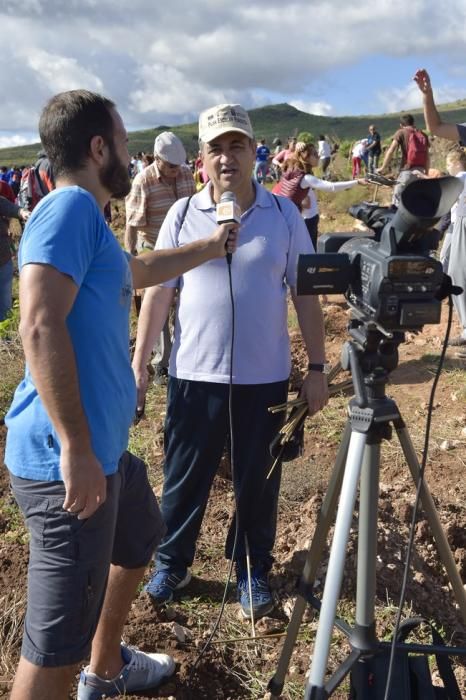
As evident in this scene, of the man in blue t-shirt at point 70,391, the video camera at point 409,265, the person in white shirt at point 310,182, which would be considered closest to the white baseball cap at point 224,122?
the man in blue t-shirt at point 70,391

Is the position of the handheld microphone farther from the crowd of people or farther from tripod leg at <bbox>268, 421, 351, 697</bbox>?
tripod leg at <bbox>268, 421, 351, 697</bbox>

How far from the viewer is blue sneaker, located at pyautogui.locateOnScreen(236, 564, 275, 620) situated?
296 centimetres

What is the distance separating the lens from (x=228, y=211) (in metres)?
2.52

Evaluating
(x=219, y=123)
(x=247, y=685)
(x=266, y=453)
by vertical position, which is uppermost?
(x=219, y=123)

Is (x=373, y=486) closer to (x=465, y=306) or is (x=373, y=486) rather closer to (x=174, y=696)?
(x=174, y=696)

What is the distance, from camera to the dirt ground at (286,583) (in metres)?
2.67

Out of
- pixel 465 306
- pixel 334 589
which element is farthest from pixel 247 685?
pixel 465 306

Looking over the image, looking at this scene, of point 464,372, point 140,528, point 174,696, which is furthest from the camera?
point 464,372

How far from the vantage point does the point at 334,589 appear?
6.15 ft

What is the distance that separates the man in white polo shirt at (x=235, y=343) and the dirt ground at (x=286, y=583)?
163 mm

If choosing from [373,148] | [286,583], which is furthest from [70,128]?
[373,148]

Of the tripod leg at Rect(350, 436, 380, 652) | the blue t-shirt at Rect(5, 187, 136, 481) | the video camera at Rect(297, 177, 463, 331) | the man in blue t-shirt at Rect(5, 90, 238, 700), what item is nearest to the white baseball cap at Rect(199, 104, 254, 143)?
the man in blue t-shirt at Rect(5, 90, 238, 700)

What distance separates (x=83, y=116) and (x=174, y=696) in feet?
6.80

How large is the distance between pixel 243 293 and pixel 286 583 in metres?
1.41
